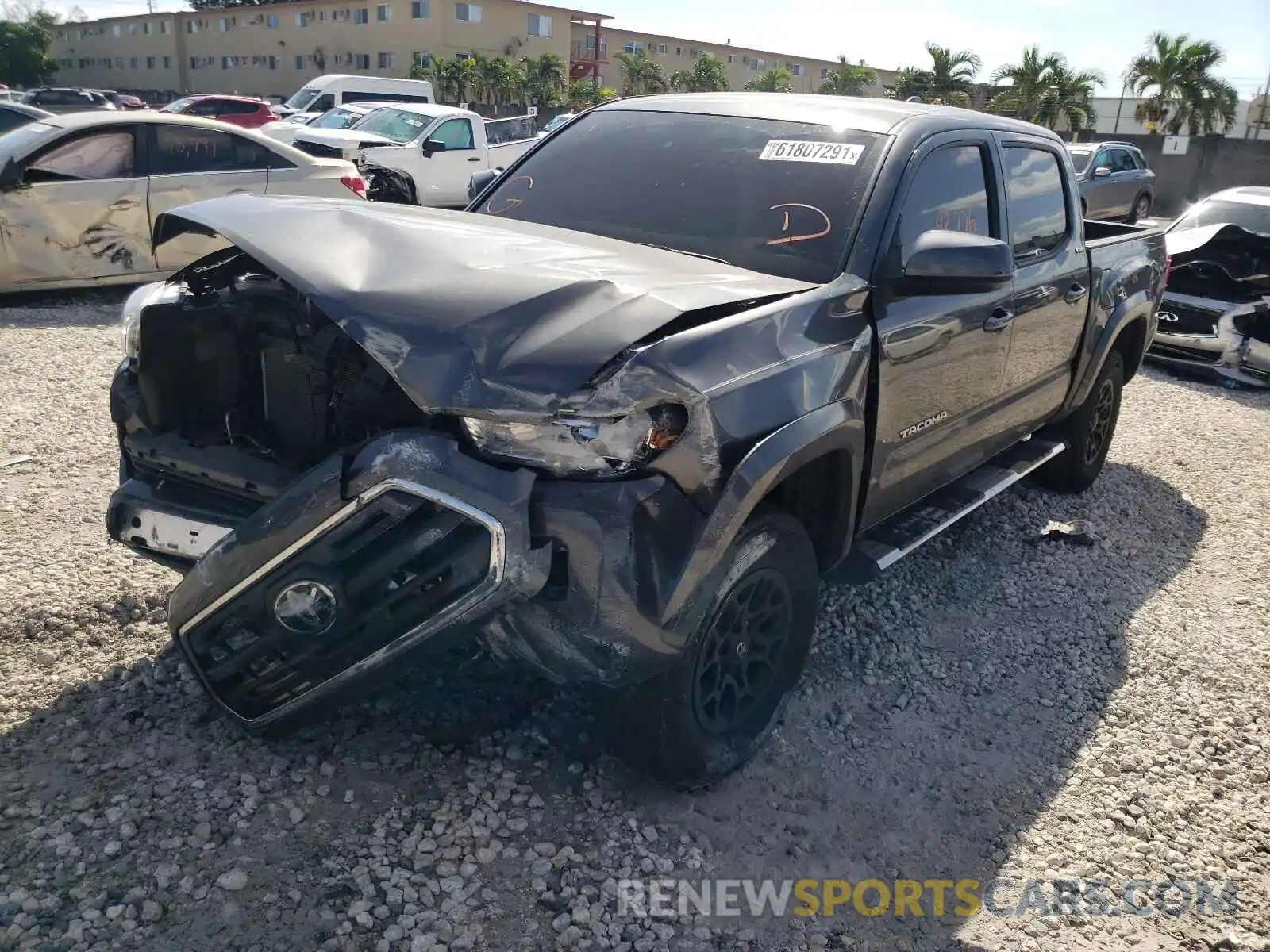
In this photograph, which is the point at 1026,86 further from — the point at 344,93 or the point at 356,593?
the point at 356,593

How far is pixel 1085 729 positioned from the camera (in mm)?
3438

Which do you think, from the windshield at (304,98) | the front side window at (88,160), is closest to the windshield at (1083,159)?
the front side window at (88,160)

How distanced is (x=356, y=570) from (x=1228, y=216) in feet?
33.9

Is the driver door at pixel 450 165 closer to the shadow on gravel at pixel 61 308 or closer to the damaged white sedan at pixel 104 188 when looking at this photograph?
the damaged white sedan at pixel 104 188

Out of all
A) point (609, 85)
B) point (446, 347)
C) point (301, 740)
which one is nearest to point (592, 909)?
point (301, 740)

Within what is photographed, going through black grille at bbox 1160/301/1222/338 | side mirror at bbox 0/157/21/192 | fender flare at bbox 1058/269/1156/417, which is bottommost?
black grille at bbox 1160/301/1222/338

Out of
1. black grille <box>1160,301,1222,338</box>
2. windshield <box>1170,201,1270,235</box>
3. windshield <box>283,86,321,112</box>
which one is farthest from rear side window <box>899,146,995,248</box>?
windshield <box>283,86,321,112</box>

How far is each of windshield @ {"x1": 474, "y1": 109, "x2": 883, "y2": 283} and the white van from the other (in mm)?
22735

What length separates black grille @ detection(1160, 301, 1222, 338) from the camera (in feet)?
28.5

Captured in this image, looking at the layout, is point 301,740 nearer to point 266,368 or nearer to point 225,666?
point 225,666

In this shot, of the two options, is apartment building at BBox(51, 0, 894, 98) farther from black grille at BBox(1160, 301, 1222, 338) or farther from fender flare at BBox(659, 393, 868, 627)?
fender flare at BBox(659, 393, 868, 627)

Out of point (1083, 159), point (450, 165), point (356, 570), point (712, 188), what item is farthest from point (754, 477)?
Result: point (1083, 159)

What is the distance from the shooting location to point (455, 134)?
15.1 m

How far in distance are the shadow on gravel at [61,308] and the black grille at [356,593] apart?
6274 millimetres
